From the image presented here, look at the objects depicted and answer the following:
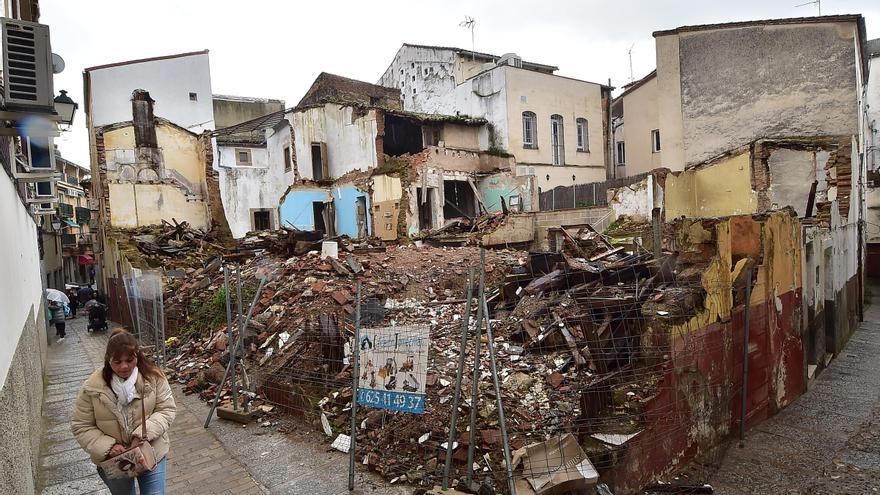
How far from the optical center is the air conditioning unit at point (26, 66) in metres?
4.62

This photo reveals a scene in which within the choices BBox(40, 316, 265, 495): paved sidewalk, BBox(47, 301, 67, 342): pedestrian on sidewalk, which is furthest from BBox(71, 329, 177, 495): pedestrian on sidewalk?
BBox(47, 301, 67, 342): pedestrian on sidewalk

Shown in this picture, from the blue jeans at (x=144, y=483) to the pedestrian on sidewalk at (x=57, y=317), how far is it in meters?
14.5

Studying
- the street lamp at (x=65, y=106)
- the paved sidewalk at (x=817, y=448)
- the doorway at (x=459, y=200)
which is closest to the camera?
the paved sidewalk at (x=817, y=448)

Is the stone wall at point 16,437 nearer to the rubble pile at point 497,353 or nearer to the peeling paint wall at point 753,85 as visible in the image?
the rubble pile at point 497,353

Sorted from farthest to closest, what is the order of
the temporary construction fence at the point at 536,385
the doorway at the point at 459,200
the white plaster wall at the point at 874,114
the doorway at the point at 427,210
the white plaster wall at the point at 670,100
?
the white plaster wall at the point at 874,114 → the doorway at the point at 459,200 → the doorway at the point at 427,210 → the white plaster wall at the point at 670,100 → the temporary construction fence at the point at 536,385

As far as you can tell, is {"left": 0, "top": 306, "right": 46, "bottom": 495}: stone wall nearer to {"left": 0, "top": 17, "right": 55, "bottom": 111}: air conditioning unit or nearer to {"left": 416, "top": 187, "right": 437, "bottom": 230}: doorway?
{"left": 0, "top": 17, "right": 55, "bottom": 111}: air conditioning unit

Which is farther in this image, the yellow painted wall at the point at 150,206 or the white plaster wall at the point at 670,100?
the white plaster wall at the point at 670,100

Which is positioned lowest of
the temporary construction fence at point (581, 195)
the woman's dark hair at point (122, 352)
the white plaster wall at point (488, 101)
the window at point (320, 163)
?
the woman's dark hair at point (122, 352)

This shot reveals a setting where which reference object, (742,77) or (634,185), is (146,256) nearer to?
(634,185)

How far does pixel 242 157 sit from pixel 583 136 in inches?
760

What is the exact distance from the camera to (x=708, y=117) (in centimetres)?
1970

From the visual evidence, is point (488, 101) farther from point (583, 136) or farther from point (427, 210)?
point (427, 210)

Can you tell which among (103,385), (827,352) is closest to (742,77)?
(827,352)

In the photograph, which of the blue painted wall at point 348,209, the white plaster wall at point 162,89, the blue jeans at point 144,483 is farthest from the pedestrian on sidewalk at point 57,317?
the blue jeans at point 144,483
